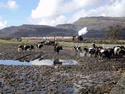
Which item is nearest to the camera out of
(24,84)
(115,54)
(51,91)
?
(51,91)

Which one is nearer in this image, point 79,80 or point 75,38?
point 79,80

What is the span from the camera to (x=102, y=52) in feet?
68.1

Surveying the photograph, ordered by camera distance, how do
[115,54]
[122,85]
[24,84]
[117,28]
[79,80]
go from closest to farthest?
[122,85] → [24,84] → [79,80] → [115,54] → [117,28]

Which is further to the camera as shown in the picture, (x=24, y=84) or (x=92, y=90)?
(x=24, y=84)

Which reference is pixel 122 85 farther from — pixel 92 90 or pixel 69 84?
pixel 69 84

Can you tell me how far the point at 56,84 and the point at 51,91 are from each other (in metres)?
1.29

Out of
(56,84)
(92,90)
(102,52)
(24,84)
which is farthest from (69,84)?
(102,52)

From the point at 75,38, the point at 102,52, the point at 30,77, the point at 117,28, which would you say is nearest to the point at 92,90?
the point at 30,77

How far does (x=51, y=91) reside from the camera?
8.02 metres

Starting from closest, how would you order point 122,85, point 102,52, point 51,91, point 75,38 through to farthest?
1. point 122,85
2. point 51,91
3. point 102,52
4. point 75,38

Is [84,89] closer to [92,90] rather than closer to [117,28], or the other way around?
[92,90]

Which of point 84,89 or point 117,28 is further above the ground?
point 117,28

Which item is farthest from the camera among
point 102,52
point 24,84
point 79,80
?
point 102,52

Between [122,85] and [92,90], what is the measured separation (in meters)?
1.57
